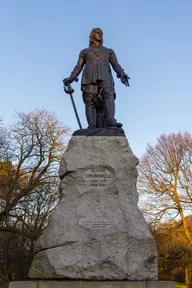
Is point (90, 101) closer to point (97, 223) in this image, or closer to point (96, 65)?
point (96, 65)

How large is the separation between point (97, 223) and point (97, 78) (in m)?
2.98

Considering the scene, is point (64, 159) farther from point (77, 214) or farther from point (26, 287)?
point (26, 287)

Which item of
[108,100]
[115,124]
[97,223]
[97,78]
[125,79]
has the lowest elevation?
[97,223]

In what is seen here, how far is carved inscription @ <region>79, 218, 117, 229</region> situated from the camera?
6285 mm

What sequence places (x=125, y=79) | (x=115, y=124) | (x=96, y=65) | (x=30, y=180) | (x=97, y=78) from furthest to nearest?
(x=30, y=180), (x=125, y=79), (x=96, y=65), (x=97, y=78), (x=115, y=124)

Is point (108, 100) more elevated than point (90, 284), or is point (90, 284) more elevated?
point (108, 100)

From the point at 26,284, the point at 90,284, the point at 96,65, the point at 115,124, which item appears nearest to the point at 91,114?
the point at 115,124

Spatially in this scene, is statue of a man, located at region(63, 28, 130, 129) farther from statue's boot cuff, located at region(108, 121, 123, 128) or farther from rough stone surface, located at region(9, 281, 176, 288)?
rough stone surface, located at region(9, 281, 176, 288)

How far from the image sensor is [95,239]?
Result: 243 inches

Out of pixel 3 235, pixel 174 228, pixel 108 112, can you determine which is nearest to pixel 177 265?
pixel 174 228

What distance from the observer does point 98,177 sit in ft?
22.1

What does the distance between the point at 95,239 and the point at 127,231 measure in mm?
530

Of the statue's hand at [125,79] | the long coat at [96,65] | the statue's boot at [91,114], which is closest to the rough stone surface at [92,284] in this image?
the statue's boot at [91,114]

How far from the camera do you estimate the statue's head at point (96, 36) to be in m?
8.09
